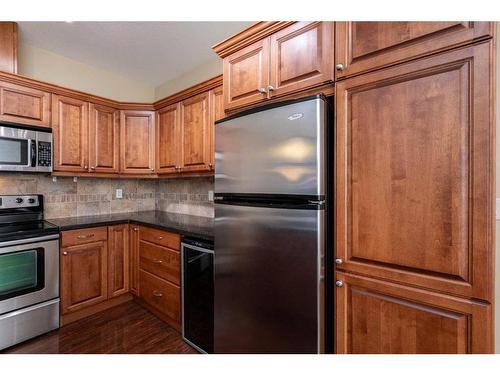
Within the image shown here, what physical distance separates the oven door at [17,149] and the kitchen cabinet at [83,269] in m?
0.66

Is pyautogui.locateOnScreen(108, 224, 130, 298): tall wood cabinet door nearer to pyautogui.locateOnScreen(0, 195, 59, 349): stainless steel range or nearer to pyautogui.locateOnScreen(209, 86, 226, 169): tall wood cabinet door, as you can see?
pyautogui.locateOnScreen(0, 195, 59, 349): stainless steel range

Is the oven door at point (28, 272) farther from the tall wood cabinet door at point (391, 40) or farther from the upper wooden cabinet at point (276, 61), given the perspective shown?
the tall wood cabinet door at point (391, 40)

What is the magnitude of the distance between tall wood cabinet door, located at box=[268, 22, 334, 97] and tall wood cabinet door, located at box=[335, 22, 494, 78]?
5 centimetres

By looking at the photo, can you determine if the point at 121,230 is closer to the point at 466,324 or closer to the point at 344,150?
the point at 344,150

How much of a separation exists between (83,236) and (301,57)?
2.36 metres

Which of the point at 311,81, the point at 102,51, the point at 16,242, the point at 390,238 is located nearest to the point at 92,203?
the point at 16,242

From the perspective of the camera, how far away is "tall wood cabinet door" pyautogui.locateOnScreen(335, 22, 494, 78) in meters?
0.89

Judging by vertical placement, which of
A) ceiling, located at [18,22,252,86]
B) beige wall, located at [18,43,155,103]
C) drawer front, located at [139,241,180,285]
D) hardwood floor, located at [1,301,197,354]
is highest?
ceiling, located at [18,22,252,86]

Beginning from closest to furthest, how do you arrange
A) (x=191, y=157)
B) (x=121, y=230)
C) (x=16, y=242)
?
(x=16, y=242)
(x=191, y=157)
(x=121, y=230)

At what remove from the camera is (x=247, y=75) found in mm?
1583

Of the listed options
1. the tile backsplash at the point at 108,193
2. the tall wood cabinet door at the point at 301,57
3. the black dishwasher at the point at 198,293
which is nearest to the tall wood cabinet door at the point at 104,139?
the tile backsplash at the point at 108,193

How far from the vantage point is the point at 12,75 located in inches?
83.9

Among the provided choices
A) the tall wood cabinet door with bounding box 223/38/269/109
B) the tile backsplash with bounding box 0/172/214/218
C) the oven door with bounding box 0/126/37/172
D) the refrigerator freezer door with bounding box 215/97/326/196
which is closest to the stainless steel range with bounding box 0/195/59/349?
the tile backsplash with bounding box 0/172/214/218

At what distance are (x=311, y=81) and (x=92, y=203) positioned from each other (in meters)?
2.81
